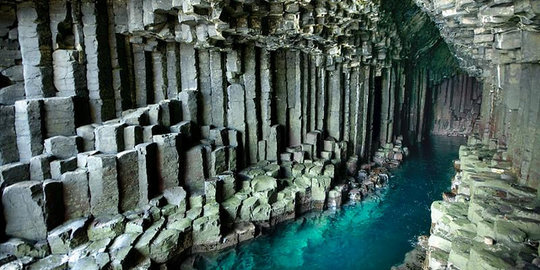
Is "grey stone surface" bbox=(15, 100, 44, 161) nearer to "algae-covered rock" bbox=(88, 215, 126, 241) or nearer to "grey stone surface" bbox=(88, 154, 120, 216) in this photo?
"grey stone surface" bbox=(88, 154, 120, 216)

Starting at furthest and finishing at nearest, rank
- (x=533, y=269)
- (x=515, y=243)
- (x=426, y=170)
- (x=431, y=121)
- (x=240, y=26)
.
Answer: (x=431, y=121) → (x=426, y=170) → (x=240, y=26) → (x=515, y=243) → (x=533, y=269)

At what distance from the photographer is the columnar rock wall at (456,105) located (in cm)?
2708

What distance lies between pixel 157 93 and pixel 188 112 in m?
1.63

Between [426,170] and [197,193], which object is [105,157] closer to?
[197,193]

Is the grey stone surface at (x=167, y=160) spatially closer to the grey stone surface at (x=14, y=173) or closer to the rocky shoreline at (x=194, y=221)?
the rocky shoreline at (x=194, y=221)

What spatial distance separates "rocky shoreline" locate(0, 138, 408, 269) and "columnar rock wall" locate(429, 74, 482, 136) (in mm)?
16237

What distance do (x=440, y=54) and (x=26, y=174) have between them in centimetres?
2584

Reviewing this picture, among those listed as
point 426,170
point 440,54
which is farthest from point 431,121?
point 426,170

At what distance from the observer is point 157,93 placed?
13523 millimetres

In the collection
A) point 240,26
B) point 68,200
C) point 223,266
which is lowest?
point 223,266

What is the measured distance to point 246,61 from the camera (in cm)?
1399

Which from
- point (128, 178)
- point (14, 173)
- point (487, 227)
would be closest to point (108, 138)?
point (128, 178)

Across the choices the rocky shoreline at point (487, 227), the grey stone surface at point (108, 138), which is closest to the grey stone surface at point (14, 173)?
the grey stone surface at point (108, 138)

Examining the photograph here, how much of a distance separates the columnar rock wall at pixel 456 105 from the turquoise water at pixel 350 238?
1373cm
